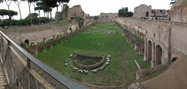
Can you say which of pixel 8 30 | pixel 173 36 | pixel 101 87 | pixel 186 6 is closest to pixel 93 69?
pixel 101 87

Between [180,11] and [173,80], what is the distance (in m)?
9.33

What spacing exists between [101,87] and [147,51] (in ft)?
20.0

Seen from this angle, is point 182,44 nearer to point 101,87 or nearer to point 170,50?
point 170,50

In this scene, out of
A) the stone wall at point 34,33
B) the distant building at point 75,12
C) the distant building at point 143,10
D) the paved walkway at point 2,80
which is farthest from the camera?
the distant building at point 75,12

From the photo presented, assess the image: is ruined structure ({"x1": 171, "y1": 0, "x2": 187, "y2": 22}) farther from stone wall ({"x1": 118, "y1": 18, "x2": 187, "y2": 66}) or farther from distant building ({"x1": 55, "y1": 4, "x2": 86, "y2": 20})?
distant building ({"x1": 55, "y1": 4, "x2": 86, "y2": 20})

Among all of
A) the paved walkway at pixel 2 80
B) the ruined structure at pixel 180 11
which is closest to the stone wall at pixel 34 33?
the paved walkway at pixel 2 80


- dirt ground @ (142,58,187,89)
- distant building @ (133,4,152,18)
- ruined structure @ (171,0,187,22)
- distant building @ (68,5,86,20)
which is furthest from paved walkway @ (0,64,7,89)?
distant building @ (68,5,86,20)

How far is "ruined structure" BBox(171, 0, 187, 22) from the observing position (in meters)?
11.3

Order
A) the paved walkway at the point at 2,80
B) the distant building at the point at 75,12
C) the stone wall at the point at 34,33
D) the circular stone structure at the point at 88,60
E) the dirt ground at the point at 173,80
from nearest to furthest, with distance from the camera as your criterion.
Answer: the paved walkway at the point at 2,80 → the dirt ground at the point at 173,80 → the circular stone structure at the point at 88,60 → the stone wall at the point at 34,33 → the distant building at the point at 75,12

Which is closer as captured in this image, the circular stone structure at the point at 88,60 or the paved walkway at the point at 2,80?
the paved walkway at the point at 2,80

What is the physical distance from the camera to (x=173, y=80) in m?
4.87

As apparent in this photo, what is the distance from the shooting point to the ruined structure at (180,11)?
37.1 ft

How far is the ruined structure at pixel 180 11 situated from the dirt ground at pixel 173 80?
752cm

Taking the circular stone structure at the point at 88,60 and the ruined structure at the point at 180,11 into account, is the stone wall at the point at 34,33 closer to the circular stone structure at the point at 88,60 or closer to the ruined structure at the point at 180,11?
the circular stone structure at the point at 88,60
